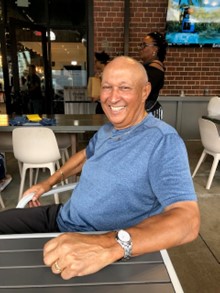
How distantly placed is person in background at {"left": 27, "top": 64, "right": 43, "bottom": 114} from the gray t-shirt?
4302mm

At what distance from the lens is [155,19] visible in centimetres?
466

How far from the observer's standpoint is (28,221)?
131 cm

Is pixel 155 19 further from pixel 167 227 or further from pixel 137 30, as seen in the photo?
pixel 167 227

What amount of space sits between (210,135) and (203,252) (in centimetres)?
141

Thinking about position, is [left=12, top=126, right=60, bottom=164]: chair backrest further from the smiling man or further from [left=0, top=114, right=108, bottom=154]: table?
the smiling man

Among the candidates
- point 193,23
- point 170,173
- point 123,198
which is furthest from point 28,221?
point 193,23

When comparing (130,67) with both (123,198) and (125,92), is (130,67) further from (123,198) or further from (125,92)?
(123,198)

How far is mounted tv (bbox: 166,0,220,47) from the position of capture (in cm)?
445

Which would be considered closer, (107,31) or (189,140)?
(107,31)

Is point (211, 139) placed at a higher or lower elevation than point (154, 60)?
lower

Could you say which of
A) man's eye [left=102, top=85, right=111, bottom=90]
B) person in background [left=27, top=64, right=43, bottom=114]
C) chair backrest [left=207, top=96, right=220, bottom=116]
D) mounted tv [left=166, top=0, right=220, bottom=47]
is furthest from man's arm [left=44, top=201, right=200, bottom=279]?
person in background [left=27, top=64, right=43, bottom=114]

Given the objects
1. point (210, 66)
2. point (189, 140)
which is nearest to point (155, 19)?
point (210, 66)

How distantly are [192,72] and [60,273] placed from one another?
15.9 ft

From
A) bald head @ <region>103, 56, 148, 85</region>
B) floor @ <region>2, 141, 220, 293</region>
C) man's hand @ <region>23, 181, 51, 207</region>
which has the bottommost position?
floor @ <region>2, 141, 220, 293</region>
